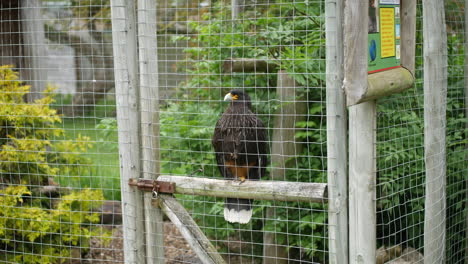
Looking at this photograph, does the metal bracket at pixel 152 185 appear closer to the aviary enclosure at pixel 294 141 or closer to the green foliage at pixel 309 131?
the aviary enclosure at pixel 294 141

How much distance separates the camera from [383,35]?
2.72 meters

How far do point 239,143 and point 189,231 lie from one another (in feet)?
2.31

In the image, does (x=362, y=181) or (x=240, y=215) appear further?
(x=240, y=215)

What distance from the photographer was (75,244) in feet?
14.9

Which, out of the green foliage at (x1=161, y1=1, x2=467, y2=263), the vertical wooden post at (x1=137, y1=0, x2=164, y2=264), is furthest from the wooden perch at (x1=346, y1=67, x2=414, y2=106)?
the vertical wooden post at (x1=137, y1=0, x2=164, y2=264)

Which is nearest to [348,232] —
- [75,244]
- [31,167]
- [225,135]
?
[225,135]

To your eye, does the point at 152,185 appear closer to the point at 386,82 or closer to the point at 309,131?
the point at 309,131

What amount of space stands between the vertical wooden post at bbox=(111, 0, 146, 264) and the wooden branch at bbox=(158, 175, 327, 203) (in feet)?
0.80

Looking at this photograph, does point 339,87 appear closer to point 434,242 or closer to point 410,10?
point 410,10

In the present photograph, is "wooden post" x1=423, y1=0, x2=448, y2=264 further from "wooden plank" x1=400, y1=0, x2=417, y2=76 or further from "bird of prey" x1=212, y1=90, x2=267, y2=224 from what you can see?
"bird of prey" x1=212, y1=90, x2=267, y2=224

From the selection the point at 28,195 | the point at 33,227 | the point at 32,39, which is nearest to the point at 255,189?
the point at 33,227

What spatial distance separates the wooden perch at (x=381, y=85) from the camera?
8.14 feet

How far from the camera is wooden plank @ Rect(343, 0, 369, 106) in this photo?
2.46 m

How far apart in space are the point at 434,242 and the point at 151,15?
250 centimetres
